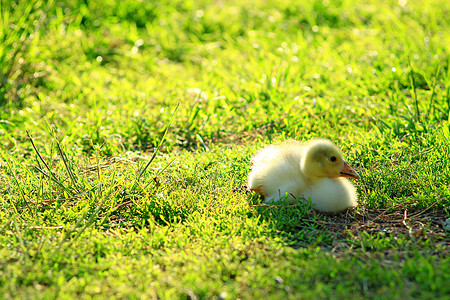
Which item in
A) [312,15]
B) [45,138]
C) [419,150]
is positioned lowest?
[45,138]

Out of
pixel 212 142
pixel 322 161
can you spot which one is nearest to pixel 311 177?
pixel 322 161

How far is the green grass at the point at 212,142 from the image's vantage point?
282cm

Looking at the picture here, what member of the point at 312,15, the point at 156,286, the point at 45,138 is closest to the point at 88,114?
the point at 45,138

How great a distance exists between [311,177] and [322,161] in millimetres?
145

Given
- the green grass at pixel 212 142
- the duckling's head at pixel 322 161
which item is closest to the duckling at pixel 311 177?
the duckling's head at pixel 322 161

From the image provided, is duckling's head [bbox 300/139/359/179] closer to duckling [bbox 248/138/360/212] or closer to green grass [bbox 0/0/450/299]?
duckling [bbox 248/138/360/212]

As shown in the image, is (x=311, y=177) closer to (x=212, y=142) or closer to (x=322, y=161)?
(x=322, y=161)

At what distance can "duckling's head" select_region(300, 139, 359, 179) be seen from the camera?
136 inches

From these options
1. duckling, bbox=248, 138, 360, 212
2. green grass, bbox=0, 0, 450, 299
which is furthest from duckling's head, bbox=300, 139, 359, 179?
green grass, bbox=0, 0, 450, 299

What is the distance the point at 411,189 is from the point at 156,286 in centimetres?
198

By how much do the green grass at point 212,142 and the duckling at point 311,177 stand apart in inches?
4.9

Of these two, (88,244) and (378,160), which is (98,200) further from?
(378,160)

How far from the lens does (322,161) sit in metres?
3.46

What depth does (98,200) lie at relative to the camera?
3572 millimetres
